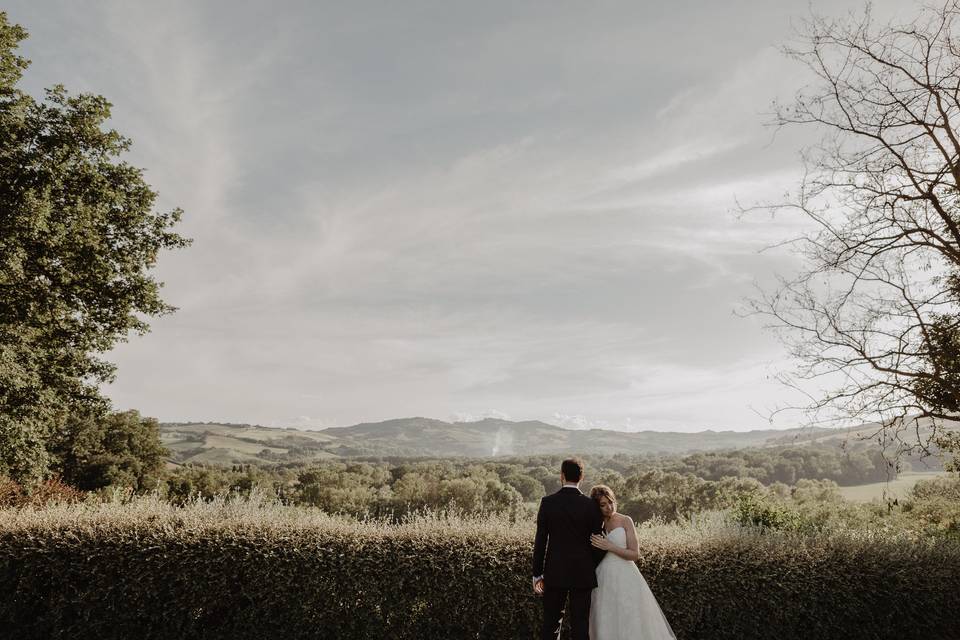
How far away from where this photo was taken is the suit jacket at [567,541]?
18.6 ft

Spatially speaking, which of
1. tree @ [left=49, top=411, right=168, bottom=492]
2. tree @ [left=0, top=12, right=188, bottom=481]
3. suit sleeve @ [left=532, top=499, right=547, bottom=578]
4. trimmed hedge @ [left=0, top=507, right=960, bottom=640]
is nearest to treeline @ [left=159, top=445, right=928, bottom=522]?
tree @ [left=49, top=411, right=168, bottom=492]

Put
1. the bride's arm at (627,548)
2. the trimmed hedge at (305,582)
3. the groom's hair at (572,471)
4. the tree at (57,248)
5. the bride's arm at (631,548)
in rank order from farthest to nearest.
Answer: the tree at (57,248)
the trimmed hedge at (305,582)
the bride's arm at (631,548)
the bride's arm at (627,548)
the groom's hair at (572,471)

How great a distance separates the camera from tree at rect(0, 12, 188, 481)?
15047mm

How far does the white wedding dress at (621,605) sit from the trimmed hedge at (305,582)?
98cm

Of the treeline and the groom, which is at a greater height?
the groom

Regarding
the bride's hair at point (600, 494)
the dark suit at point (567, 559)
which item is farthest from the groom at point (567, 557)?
the bride's hair at point (600, 494)

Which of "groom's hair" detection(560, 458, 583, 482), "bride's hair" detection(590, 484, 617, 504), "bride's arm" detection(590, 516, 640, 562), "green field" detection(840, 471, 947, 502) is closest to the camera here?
"groom's hair" detection(560, 458, 583, 482)

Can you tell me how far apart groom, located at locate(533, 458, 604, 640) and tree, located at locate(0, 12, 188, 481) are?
1567 centimetres

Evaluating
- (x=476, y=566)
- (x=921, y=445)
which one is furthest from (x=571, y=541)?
(x=921, y=445)

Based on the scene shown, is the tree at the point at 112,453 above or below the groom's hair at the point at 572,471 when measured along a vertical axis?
below

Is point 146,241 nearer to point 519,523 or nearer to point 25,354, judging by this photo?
point 25,354

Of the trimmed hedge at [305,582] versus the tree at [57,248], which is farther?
the tree at [57,248]

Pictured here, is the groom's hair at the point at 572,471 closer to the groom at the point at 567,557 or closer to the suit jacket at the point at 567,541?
the groom at the point at 567,557

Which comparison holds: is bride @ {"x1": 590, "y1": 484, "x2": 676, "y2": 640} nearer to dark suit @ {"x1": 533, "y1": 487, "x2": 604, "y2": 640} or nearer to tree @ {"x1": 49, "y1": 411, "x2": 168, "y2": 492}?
dark suit @ {"x1": 533, "y1": 487, "x2": 604, "y2": 640}
